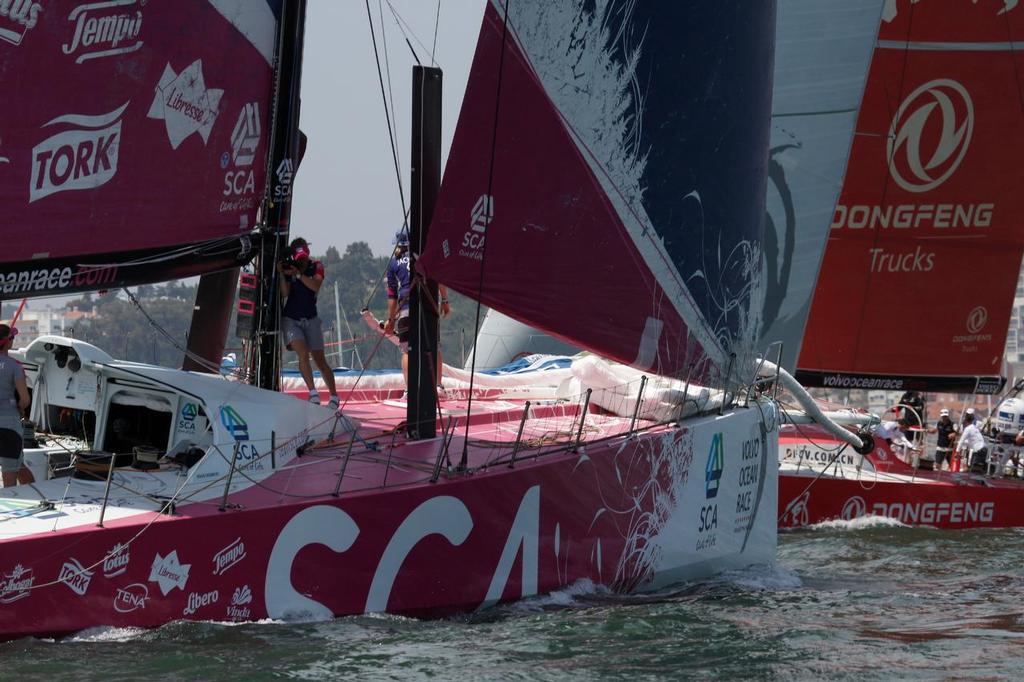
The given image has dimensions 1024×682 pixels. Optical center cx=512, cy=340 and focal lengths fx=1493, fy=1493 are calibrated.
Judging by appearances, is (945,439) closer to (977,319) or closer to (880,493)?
(977,319)

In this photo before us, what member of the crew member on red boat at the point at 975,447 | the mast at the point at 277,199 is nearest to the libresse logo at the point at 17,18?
the mast at the point at 277,199

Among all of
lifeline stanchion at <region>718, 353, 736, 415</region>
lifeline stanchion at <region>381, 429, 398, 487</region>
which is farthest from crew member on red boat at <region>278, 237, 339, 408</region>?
lifeline stanchion at <region>718, 353, 736, 415</region>

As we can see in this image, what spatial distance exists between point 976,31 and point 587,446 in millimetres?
8608

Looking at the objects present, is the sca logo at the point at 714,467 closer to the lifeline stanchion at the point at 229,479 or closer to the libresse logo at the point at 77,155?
the lifeline stanchion at the point at 229,479

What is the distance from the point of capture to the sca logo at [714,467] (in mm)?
8984

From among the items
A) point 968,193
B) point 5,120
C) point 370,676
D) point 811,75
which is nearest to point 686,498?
point 370,676

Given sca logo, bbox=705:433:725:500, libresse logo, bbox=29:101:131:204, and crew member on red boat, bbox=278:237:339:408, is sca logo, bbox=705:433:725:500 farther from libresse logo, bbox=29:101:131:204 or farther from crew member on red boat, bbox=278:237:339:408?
libresse logo, bbox=29:101:131:204

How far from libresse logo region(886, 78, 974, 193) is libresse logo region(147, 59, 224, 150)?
9089mm

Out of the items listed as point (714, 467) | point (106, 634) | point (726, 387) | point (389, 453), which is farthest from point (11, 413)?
point (726, 387)

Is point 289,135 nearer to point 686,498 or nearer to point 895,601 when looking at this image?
point 686,498

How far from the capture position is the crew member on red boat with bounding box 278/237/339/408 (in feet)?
25.8

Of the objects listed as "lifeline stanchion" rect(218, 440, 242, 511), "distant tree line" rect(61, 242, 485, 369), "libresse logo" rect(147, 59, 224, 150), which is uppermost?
"libresse logo" rect(147, 59, 224, 150)

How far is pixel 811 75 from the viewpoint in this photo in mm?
13477

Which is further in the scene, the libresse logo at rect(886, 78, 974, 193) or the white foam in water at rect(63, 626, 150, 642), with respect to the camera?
the libresse logo at rect(886, 78, 974, 193)
